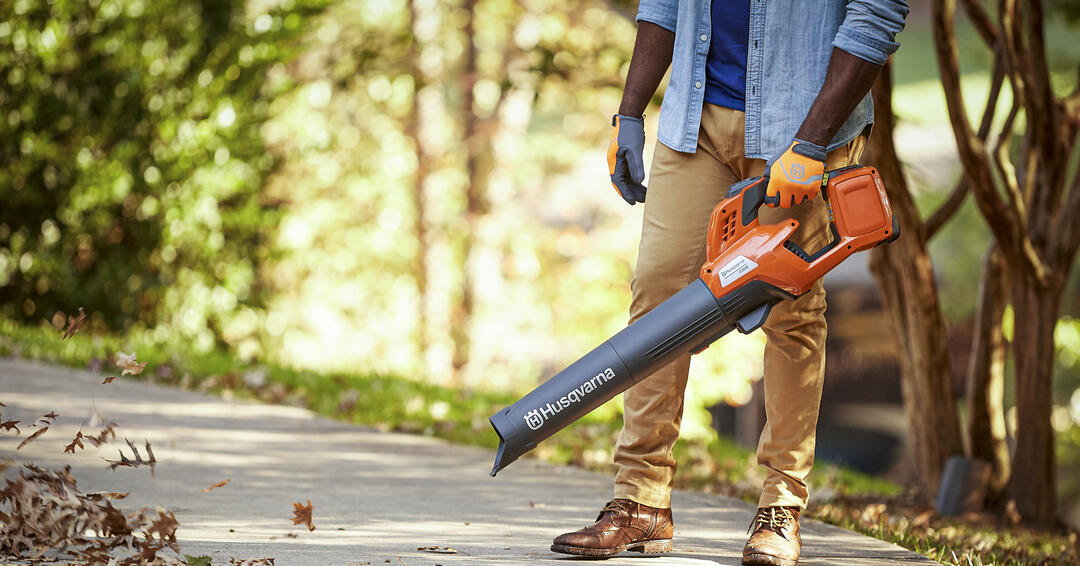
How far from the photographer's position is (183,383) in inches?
244

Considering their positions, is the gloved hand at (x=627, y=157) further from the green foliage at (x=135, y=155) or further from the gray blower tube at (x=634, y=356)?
the green foliage at (x=135, y=155)

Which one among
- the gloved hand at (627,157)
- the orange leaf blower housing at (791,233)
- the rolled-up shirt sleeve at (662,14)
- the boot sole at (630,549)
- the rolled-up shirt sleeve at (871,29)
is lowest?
the boot sole at (630,549)

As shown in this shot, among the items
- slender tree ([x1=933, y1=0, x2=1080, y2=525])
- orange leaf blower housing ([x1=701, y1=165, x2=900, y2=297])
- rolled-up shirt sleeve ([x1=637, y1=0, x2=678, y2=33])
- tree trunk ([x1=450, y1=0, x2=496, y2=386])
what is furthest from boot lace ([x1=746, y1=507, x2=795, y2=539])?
tree trunk ([x1=450, y1=0, x2=496, y2=386])

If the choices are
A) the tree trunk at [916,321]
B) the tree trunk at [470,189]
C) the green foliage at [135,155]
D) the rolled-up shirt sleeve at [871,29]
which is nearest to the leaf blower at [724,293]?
the rolled-up shirt sleeve at [871,29]

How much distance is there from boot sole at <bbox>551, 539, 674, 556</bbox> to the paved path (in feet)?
0.09

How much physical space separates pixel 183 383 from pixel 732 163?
3.98 metres

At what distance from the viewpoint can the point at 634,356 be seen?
9.86 feet

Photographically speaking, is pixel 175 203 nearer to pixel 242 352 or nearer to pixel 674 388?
pixel 242 352

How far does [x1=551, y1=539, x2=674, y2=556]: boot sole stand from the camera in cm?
309

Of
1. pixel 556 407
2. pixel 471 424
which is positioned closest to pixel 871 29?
pixel 556 407

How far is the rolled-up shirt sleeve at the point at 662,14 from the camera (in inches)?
131

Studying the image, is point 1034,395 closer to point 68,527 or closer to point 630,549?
point 630,549

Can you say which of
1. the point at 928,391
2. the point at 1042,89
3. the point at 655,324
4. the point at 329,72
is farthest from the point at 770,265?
the point at 329,72

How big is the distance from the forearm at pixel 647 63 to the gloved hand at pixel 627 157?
0.04m
